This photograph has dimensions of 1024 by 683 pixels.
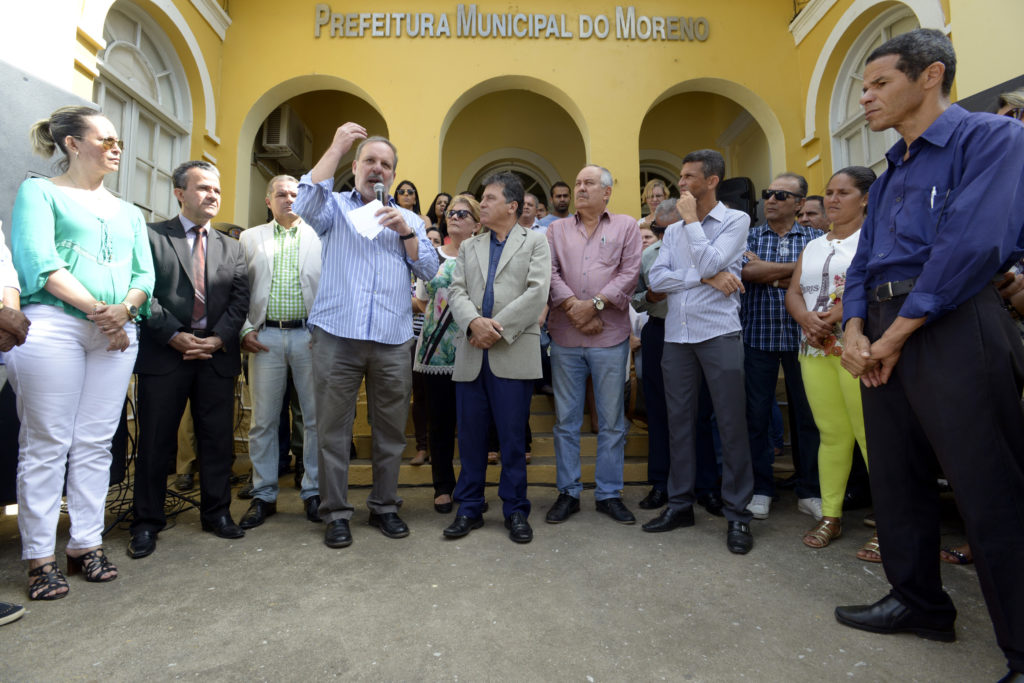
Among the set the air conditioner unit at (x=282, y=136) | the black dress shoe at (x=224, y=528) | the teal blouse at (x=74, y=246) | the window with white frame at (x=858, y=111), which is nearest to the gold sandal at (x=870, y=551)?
the black dress shoe at (x=224, y=528)

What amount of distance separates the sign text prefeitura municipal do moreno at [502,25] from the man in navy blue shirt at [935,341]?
662cm

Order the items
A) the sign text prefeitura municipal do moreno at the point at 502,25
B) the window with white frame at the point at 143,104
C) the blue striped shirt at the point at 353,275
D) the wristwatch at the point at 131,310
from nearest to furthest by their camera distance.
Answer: the wristwatch at the point at 131,310 → the blue striped shirt at the point at 353,275 → the window with white frame at the point at 143,104 → the sign text prefeitura municipal do moreno at the point at 502,25

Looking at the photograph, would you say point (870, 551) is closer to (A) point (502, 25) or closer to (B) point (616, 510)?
(B) point (616, 510)

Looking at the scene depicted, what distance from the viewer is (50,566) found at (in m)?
2.45

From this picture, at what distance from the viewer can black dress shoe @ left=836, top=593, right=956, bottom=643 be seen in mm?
2057

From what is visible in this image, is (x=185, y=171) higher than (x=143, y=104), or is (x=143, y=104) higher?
(x=143, y=104)

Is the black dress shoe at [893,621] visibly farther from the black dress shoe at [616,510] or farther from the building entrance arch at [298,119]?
the building entrance arch at [298,119]

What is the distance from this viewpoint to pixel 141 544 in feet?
9.46

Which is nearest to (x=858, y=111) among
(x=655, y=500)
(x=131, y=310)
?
(x=655, y=500)

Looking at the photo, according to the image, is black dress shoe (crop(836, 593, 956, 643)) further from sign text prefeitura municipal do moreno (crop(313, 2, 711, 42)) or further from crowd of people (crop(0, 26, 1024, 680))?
→ sign text prefeitura municipal do moreno (crop(313, 2, 711, 42))

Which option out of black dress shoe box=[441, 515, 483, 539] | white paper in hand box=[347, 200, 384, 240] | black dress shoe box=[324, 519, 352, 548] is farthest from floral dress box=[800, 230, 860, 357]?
black dress shoe box=[324, 519, 352, 548]

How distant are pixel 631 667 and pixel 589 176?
2708 millimetres

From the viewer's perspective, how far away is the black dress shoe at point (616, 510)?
330 cm

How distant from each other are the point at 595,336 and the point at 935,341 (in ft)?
5.97
